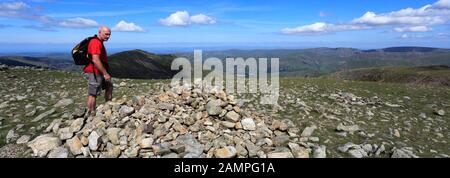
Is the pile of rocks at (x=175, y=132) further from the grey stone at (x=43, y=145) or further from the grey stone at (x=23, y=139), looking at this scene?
the grey stone at (x=23, y=139)

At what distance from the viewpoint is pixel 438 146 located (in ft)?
42.2

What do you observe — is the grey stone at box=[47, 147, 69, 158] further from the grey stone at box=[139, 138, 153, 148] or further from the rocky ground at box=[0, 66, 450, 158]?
the grey stone at box=[139, 138, 153, 148]

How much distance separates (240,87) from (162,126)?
39.5 feet

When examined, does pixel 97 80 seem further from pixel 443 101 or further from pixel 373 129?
pixel 443 101

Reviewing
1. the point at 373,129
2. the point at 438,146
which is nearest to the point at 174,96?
the point at 373,129

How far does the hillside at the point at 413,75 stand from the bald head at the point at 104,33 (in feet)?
401

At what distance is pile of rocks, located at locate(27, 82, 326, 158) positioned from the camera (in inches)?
414

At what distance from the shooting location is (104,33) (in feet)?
40.0

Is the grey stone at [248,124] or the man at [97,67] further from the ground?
the man at [97,67]

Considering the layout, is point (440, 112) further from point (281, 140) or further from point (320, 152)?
point (281, 140)

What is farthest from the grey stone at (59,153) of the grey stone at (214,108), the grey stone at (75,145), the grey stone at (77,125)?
the grey stone at (214,108)

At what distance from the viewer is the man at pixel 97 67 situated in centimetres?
1206

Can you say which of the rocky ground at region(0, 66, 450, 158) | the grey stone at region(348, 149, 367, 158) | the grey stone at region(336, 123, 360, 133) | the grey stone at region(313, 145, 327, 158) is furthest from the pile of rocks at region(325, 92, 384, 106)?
the grey stone at region(313, 145, 327, 158)
